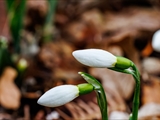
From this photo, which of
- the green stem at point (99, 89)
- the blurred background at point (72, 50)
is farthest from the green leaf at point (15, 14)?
the green stem at point (99, 89)

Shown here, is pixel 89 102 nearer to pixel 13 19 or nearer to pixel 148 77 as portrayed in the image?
pixel 148 77

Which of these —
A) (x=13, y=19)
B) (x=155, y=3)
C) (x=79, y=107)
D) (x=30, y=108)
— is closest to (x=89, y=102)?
(x=79, y=107)

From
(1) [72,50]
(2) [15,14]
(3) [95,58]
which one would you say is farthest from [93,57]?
(1) [72,50]

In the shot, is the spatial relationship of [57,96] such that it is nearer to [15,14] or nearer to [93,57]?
[93,57]

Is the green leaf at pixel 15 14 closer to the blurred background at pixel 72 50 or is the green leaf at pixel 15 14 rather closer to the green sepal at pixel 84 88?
the blurred background at pixel 72 50

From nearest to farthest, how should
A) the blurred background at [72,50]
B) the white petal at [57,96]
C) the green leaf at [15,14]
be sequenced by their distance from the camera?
the white petal at [57,96], the blurred background at [72,50], the green leaf at [15,14]

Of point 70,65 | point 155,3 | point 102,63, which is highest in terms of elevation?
point 155,3

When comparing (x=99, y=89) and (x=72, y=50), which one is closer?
(x=99, y=89)

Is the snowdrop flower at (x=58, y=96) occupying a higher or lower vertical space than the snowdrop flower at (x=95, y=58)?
lower
